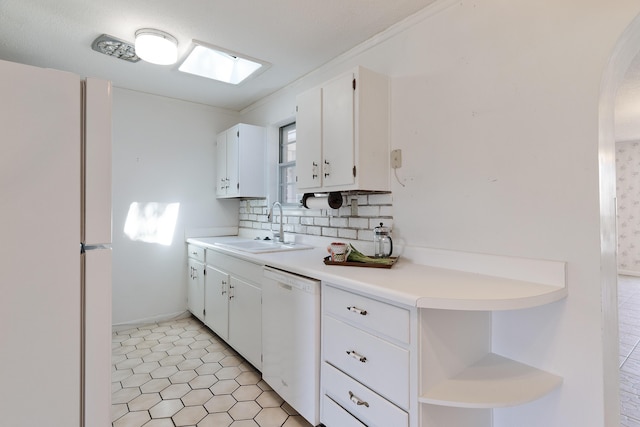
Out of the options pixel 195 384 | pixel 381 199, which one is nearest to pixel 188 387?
pixel 195 384

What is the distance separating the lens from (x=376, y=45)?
2.22m

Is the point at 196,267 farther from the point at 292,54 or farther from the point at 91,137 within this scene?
the point at 91,137

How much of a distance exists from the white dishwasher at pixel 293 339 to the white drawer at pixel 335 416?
0.19 ft

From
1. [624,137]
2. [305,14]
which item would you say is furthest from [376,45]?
[624,137]

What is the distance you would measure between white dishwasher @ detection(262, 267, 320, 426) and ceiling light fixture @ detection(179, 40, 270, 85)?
1.74 meters

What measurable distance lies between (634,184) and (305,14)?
697 cm

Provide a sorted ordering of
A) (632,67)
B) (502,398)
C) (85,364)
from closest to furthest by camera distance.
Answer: (85,364) < (502,398) < (632,67)

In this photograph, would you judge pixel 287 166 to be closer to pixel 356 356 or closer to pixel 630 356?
pixel 356 356

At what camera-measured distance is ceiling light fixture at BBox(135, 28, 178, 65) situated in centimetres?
214

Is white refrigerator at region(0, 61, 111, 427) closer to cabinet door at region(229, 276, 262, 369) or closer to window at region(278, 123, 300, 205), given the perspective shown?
cabinet door at region(229, 276, 262, 369)

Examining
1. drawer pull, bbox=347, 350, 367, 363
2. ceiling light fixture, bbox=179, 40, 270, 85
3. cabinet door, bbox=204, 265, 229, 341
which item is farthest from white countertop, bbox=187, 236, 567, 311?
ceiling light fixture, bbox=179, 40, 270, 85

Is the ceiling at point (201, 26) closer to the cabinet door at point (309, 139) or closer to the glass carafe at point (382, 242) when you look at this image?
the cabinet door at point (309, 139)

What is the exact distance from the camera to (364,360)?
144 centimetres

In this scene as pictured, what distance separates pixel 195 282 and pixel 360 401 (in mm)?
2455
